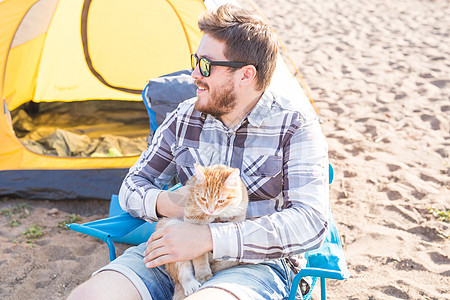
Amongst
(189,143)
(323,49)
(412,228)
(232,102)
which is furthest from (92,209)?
(323,49)

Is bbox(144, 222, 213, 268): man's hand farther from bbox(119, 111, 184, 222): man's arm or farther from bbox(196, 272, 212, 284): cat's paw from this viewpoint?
bbox(119, 111, 184, 222): man's arm

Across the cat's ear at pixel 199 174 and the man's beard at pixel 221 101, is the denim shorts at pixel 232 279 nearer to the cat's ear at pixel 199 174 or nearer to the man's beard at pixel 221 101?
the cat's ear at pixel 199 174

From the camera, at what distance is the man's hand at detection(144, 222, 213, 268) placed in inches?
68.2

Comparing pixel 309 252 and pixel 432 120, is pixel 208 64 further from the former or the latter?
pixel 432 120

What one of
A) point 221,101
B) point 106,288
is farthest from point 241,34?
point 106,288

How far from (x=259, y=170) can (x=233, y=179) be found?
21 cm

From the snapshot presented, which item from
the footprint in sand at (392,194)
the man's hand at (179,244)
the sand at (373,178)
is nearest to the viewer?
the man's hand at (179,244)

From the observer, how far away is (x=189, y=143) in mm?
2135

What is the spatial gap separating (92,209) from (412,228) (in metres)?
2.30

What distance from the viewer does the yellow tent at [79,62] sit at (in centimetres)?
349

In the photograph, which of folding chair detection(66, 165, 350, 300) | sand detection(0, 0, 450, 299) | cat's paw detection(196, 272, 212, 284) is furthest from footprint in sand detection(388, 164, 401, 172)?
cat's paw detection(196, 272, 212, 284)

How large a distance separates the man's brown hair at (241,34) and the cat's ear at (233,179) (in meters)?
0.48

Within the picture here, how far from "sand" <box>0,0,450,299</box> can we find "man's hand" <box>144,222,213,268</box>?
113cm

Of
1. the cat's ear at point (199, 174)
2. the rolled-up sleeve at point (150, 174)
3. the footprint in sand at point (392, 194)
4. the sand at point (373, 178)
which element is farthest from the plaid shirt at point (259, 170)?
the footprint in sand at point (392, 194)
